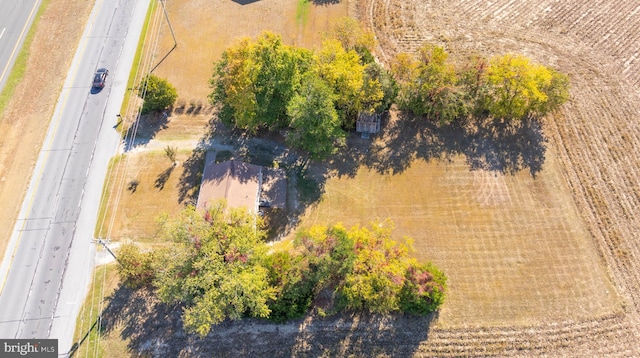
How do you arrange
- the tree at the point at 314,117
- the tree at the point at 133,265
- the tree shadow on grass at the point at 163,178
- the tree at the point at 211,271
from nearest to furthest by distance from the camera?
1. the tree at the point at 211,271
2. the tree at the point at 133,265
3. the tree at the point at 314,117
4. the tree shadow on grass at the point at 163,178

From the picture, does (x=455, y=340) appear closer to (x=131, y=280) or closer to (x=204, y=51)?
(x=131, y=280)

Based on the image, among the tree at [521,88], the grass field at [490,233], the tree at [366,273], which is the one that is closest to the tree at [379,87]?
the grass field at [490,233]

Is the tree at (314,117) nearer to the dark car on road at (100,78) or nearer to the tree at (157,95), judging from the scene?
the tree at (157,95)

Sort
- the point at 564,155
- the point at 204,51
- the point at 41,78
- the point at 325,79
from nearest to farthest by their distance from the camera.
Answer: the point at 325,79
the point at 564,155
the point at 41,78
the point at 204,51

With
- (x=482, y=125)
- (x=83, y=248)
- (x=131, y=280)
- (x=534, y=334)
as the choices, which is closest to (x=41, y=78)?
(x=83, y=248)

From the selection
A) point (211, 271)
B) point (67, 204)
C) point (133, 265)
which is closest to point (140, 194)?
point (67, 204)
